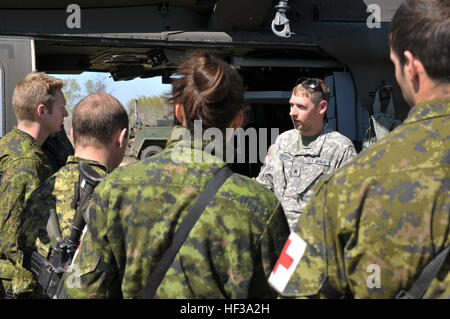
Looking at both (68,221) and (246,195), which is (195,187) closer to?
(246,195)

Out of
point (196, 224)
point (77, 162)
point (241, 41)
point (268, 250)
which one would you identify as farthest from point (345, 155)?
point (241, 41)

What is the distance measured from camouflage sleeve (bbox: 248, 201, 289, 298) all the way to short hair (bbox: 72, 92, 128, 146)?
81 cm

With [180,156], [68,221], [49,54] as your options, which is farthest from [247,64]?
[180,156]

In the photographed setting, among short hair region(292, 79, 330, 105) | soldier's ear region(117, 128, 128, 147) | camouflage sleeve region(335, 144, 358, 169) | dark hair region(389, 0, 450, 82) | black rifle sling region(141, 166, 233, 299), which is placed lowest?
camouflage sleeve region(335, 144, 358, 169)

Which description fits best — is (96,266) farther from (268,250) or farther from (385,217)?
(385,217)

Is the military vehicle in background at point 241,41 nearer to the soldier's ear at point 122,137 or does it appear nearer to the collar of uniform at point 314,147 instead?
the collar of uniform at point 314,147

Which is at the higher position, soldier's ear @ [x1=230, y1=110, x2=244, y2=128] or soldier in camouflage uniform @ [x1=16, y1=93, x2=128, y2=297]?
soldier's ear @ [x1=230, y1=110, x2=244, y2=128]

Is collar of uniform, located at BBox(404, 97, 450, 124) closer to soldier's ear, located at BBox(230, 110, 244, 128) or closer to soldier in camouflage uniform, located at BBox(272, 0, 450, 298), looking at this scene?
soldier in camouflage uniform, located at BBox(272, 0, 450, 298)

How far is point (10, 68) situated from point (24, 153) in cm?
258

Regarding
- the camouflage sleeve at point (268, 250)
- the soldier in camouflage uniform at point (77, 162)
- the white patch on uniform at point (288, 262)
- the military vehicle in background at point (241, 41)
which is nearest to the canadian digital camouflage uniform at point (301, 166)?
the soldier in camouflage uniform at point (77, 162)

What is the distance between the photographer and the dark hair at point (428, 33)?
125 cm

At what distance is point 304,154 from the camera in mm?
3525

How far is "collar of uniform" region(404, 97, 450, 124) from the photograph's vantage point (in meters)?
1.28

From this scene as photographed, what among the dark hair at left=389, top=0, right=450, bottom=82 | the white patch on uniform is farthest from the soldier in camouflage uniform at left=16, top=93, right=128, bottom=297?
the dark hair at left=389, top=0, right=450, bottom=82
